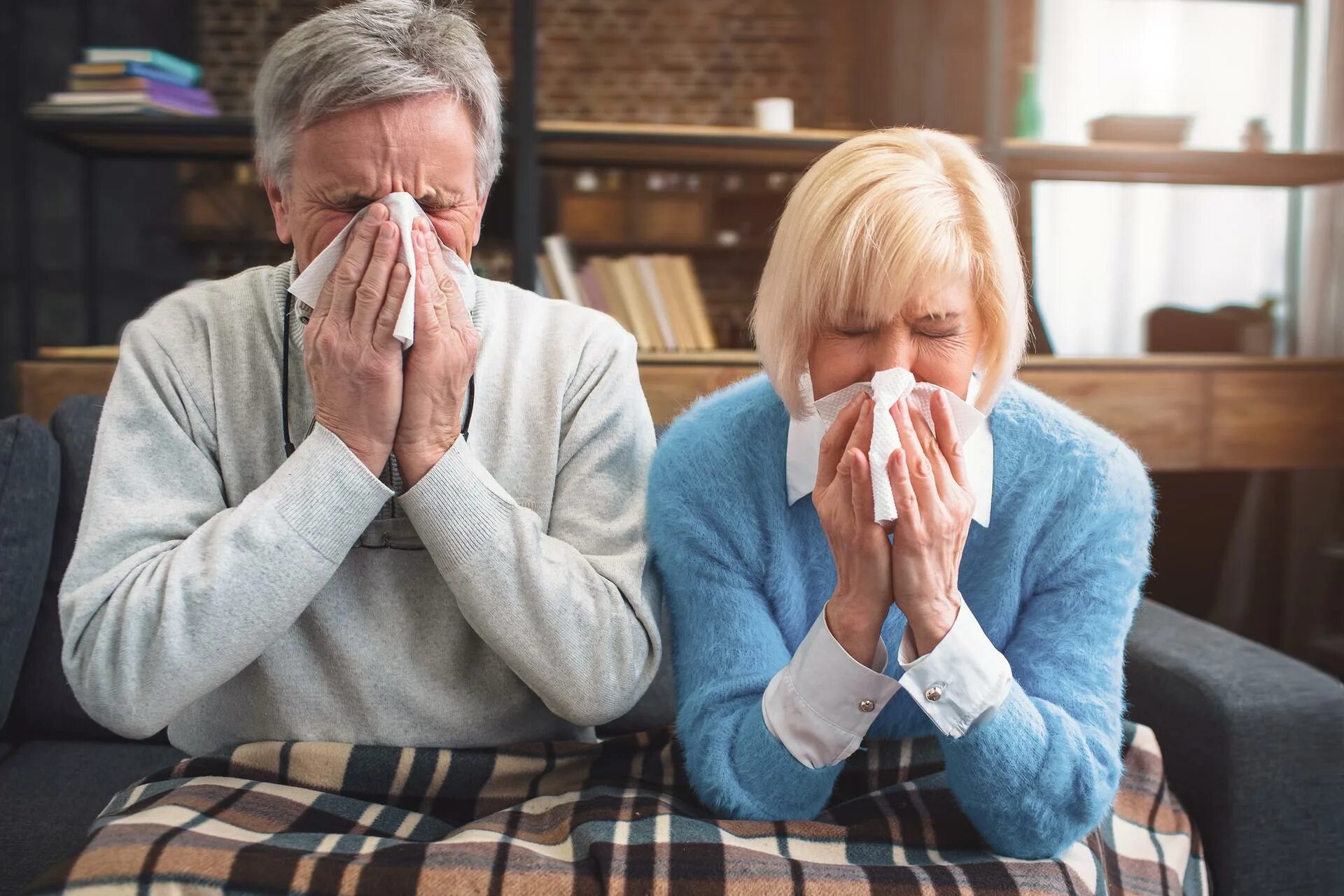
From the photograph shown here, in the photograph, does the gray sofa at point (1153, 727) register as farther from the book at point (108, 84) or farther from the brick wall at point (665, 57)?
the brick wall at point (665, 57)

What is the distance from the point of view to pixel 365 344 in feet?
3.13

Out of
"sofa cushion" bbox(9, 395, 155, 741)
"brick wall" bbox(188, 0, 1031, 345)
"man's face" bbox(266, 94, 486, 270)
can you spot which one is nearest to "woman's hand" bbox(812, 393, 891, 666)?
"man's face" bbox(266, 94, 486, 270)

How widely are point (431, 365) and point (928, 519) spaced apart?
1.48ft

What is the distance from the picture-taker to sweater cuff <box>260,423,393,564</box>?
95 centimetres

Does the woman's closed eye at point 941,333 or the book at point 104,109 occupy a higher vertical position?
the book at point 104,109

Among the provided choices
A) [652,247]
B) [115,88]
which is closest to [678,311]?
[115,88]

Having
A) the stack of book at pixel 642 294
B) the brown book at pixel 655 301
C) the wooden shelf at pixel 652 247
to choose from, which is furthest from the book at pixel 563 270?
the wooden shelf at pixel 652 247

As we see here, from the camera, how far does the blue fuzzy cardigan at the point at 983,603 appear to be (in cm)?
93

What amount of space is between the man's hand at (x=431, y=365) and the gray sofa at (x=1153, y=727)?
588 millimetres

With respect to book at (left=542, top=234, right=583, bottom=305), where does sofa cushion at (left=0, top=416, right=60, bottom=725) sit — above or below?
below

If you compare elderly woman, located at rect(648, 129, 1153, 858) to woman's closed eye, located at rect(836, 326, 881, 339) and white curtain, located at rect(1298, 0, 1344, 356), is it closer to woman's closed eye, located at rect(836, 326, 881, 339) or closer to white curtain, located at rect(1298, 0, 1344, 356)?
woman's closed eye, located at rect(836, 326, 881, 339)

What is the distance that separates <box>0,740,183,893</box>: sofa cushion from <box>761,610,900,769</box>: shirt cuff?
2.45 feet

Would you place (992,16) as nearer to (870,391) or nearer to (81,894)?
(870,391)

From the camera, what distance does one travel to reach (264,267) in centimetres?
119
